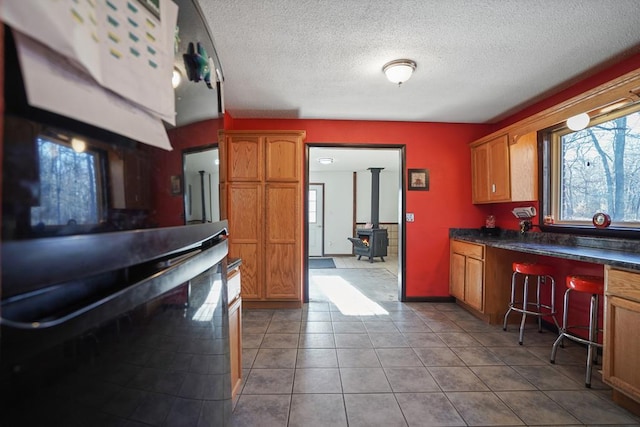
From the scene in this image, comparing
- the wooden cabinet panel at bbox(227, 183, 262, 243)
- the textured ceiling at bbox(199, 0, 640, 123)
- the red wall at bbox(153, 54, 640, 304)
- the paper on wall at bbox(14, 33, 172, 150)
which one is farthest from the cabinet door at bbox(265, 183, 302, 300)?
the paper on wall at bbox(14, 33, 172, 150)

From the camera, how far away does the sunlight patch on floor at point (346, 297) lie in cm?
337

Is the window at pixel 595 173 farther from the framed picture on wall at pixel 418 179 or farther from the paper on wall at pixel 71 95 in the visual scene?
the paper on wall at pixel 71 95

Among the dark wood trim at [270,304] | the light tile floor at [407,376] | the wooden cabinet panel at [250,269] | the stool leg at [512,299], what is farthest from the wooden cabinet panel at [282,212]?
the stool leg at [512,299]

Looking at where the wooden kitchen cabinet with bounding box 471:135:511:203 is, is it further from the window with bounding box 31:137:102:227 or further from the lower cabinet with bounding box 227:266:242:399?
the window with bounding box 31:137:102:227

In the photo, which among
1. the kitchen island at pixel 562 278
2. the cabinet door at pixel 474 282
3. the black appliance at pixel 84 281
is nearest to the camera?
the black appliance at pixel 84 281

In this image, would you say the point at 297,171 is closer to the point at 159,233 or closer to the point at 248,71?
the point at 248,71

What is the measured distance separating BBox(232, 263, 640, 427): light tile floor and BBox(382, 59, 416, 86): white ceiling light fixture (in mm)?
2322

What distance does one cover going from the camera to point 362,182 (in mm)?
7977

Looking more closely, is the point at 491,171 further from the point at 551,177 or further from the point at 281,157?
the point at 281,157

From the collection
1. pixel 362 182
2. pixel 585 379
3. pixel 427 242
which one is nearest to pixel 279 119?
pixel 427 242

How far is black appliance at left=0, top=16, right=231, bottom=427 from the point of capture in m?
0.26

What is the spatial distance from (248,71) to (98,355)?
2539 mm

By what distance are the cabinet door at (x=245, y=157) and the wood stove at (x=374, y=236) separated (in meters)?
4.18

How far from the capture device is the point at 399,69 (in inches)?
89.4
